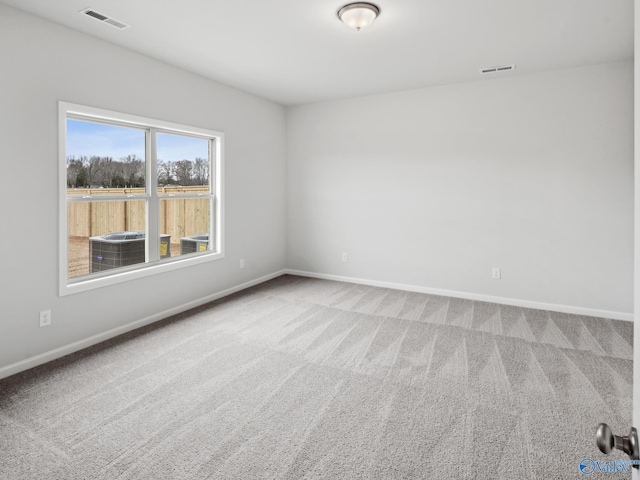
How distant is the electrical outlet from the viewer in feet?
9.22

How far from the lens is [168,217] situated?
404 cm

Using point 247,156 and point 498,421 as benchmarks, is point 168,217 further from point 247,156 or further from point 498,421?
point 498,421

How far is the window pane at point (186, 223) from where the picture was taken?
4.03 m

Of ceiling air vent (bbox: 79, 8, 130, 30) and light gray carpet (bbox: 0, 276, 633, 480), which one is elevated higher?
ceiling air vent (bbox: 79, 8, 130, 30)

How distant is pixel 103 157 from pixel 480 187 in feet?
13.5

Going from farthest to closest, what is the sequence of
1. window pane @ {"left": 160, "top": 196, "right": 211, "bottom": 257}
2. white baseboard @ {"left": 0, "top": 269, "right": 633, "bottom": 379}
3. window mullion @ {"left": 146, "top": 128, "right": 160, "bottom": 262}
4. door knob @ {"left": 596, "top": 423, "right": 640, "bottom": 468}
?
window pane @ {"left": 160, "top": 196, "right": 211, "bottom": 257} < window mullion @ {"left": 146, "top": 128, "right": 160, "bottom": 262} < white baseboard @ {"left": 0, "top": 269, "right": 633, "bottom": 379} < door knob @ {"left": 596, "top": 423, "right": 640, "bottom": 468}

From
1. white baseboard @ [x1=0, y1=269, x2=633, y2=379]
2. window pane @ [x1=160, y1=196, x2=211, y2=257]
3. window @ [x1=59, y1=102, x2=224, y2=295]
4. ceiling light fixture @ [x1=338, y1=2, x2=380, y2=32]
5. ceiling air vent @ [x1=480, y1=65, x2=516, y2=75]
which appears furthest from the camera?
window pane @ [x1=160, y1=196, x2=211, y2=257]

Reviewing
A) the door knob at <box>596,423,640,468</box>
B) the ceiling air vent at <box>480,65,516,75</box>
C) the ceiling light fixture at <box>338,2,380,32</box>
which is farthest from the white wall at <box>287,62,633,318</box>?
the door knob at <box>596,423,640,468</box>

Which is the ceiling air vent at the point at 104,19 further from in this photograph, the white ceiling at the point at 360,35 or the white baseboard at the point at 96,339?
the white baseboard at the point at 96,339

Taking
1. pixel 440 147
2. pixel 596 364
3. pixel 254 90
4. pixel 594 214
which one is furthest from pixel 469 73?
pixel 596 364

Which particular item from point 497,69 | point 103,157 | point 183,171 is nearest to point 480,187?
point 497,69

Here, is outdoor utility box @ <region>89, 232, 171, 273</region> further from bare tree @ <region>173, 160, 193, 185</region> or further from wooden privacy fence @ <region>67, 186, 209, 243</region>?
bare tree @ <region>173, 160, 193, 185</region>

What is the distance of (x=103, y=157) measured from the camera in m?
3.33

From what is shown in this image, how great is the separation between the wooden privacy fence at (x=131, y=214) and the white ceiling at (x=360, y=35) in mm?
1321
